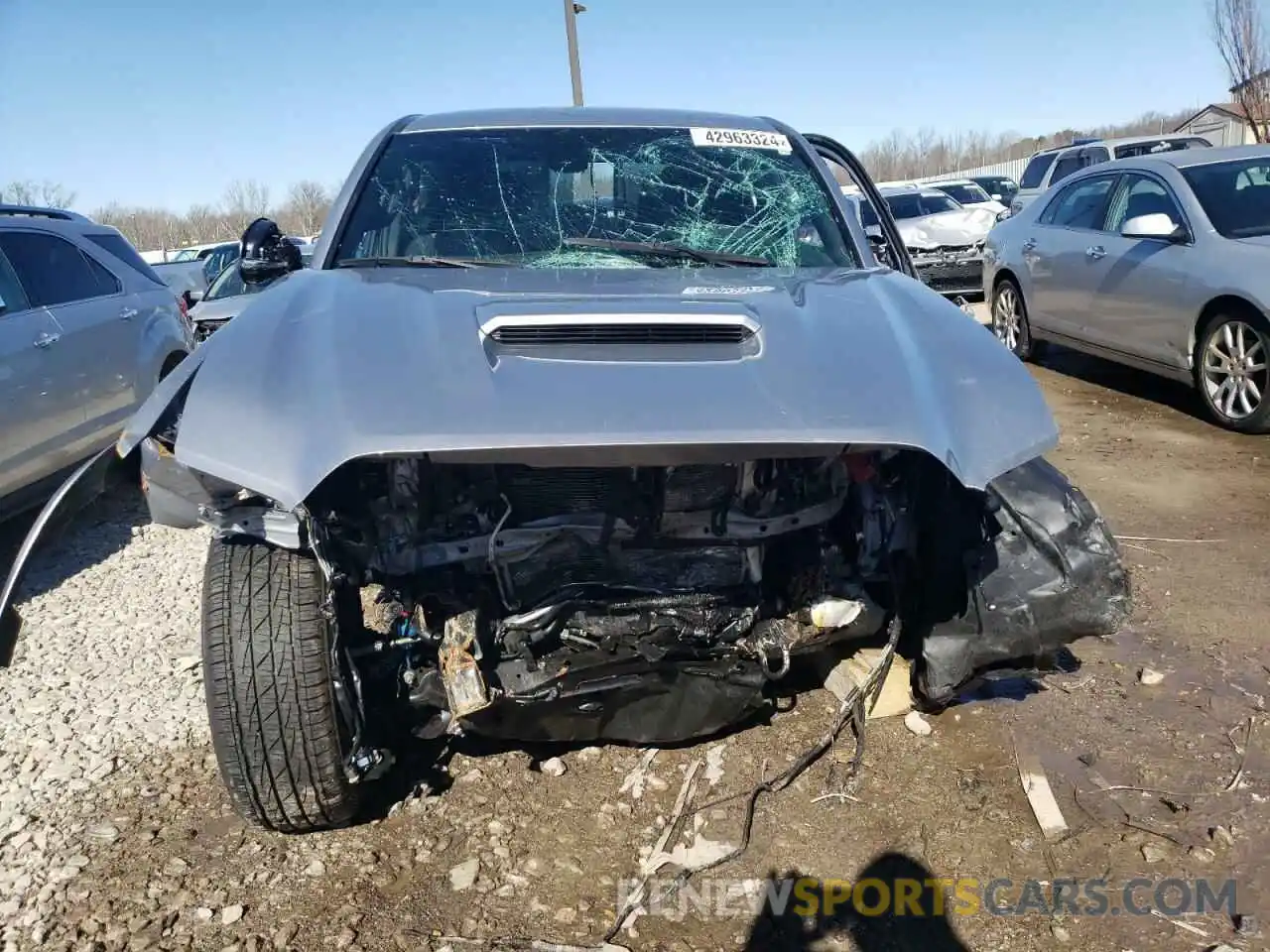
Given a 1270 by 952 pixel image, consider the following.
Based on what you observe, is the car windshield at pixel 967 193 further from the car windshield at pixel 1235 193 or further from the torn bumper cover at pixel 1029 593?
the torn bumper cover at pixel 1029 593

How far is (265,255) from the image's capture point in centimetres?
328

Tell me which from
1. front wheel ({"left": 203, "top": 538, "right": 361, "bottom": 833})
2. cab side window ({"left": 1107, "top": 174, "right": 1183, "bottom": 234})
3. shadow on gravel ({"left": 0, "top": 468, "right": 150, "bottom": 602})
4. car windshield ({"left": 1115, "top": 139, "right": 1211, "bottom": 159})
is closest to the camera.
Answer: front wheel ({"left": 203, "top": 538, "right": 361, "bottom": 833})

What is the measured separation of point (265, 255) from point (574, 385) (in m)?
1.69

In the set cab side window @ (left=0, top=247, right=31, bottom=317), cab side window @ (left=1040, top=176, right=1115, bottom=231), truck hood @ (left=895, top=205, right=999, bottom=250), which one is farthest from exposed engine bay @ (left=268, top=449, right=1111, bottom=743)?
truck hood @ (left=895, top=205, right=999, bottom=250)

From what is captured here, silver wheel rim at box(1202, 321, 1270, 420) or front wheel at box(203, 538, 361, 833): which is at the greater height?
front wheel at box(203, 538, 361, 833)

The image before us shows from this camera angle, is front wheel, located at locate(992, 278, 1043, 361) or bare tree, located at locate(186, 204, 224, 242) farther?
bare tree, located at locate(186, 204, 224, 242)

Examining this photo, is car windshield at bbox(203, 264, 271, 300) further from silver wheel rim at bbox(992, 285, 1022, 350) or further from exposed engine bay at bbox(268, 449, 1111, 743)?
exposed engine bay at bbox(268, 449, 1111, 743)

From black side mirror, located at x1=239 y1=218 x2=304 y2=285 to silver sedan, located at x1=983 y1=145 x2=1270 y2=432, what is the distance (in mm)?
3443

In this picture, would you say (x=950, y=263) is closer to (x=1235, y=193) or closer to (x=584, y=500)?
(x=1235, y=193)

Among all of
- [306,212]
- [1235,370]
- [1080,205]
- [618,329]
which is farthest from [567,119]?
[306,212]

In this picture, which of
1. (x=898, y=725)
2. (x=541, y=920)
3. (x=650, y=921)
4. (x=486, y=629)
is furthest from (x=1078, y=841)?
(x=486, y=629)

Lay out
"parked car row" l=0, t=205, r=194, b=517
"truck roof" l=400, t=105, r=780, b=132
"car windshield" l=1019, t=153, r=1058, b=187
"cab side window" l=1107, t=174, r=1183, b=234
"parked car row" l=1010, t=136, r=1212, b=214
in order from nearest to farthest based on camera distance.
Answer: "truck roof" l=400, t=105, r=780, b=132
"parked car row" l=0, t=205, r=194, b=517
"cab side window" l=1107, t=174, r=1183, b=234
"parked car row" l=1010, t=136, r=1212, b=214
"car windshield" l=1019, t=153, r=1058, b=187

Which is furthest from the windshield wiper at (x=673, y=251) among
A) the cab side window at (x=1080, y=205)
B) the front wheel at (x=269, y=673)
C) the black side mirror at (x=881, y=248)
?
the cab side window at (x=1080, y=205)

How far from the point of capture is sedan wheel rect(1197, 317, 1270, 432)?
569 cm
